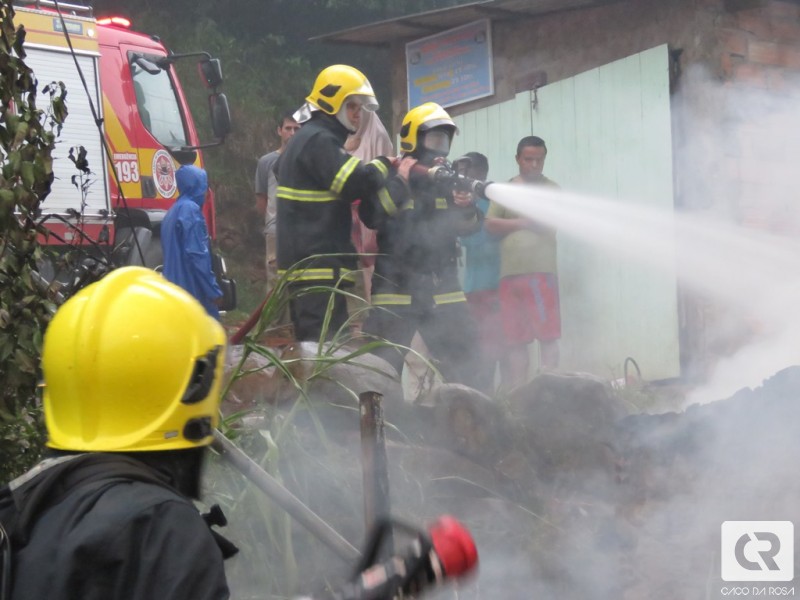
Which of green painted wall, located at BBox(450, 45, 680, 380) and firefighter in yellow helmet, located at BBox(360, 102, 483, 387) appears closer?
firefighter in yellow helmet, located at BBox(360, 102, 483, 387)

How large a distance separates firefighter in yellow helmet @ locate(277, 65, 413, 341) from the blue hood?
1.82 metres

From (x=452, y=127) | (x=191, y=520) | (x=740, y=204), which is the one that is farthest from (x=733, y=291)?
(x=191, y=520)

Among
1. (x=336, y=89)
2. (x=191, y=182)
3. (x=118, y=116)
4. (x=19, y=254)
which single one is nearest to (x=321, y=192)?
(x=336, y=89)

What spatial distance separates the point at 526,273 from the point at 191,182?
2063 millimetres

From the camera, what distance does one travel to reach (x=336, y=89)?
17.8 feet

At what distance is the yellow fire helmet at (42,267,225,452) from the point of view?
5.63 feet

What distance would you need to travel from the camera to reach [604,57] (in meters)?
8.17

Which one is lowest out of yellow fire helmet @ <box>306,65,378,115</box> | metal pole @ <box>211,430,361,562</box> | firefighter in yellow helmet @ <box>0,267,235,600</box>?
→ metal pole @ <box>211,430,361,562</box>

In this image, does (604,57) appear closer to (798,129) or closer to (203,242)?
(798,129)

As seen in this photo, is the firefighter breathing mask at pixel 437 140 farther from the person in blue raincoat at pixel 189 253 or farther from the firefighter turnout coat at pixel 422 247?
the person in blue raincoat at pixel 189 253

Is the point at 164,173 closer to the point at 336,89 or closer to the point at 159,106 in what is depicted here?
the point at 159,106

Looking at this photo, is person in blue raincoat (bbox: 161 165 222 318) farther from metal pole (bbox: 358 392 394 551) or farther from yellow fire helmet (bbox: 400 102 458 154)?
metal pole (bbox: 358 392 394 551)

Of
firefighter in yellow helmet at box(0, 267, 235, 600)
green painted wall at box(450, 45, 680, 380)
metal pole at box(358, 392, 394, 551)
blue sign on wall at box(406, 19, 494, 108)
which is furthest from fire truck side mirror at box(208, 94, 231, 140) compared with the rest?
firefighter in yellow helmet at box(0, 267, 235, 600)

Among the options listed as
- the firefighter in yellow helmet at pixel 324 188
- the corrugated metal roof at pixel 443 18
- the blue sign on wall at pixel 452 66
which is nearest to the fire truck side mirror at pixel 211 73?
the corrugated metal roof at pixel 443 18
